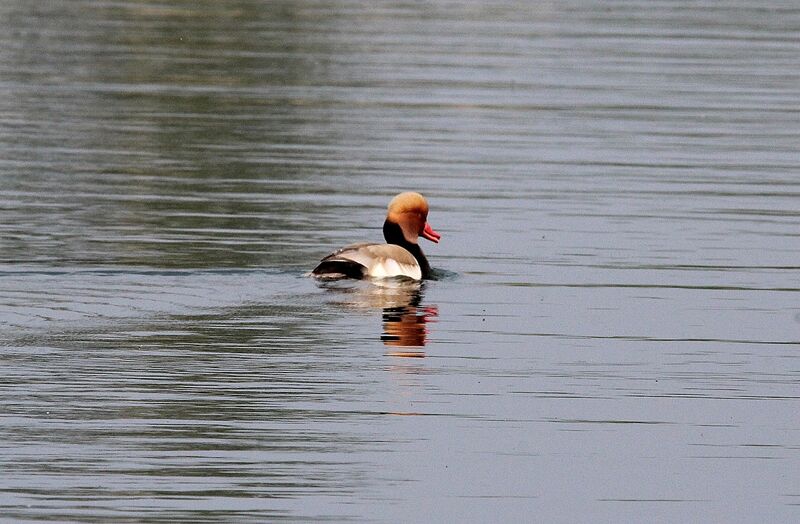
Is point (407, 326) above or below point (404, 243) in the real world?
below

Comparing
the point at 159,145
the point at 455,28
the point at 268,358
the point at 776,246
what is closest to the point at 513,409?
the point at 268,358

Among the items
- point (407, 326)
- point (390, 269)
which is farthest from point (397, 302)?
point (407, 326)

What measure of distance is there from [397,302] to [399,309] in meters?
0.28

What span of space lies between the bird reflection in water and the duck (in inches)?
3.9

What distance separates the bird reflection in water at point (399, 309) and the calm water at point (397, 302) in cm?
4

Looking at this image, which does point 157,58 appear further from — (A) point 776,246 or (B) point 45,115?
(A) point 776,246

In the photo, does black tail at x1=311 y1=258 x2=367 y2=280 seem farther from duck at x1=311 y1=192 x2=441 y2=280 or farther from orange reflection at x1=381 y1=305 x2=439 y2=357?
orange reflection at x1=381 y1=305 x2=439 y2=357

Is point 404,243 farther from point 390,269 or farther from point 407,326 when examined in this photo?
point 407,326

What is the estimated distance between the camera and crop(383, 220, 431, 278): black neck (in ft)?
46.4

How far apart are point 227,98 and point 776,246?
42.2 ft

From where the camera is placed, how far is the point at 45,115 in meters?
24.4

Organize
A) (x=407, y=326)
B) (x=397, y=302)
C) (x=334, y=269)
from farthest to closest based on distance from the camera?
(x=334, y=269) → (x=397, y=302) → (x=407, y=326)

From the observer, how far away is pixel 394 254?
13711mm

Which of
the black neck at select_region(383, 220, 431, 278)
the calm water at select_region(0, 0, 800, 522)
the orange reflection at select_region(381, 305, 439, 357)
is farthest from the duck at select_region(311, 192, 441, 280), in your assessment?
the orange reflection at select_region(381, 305, 439, 357)
